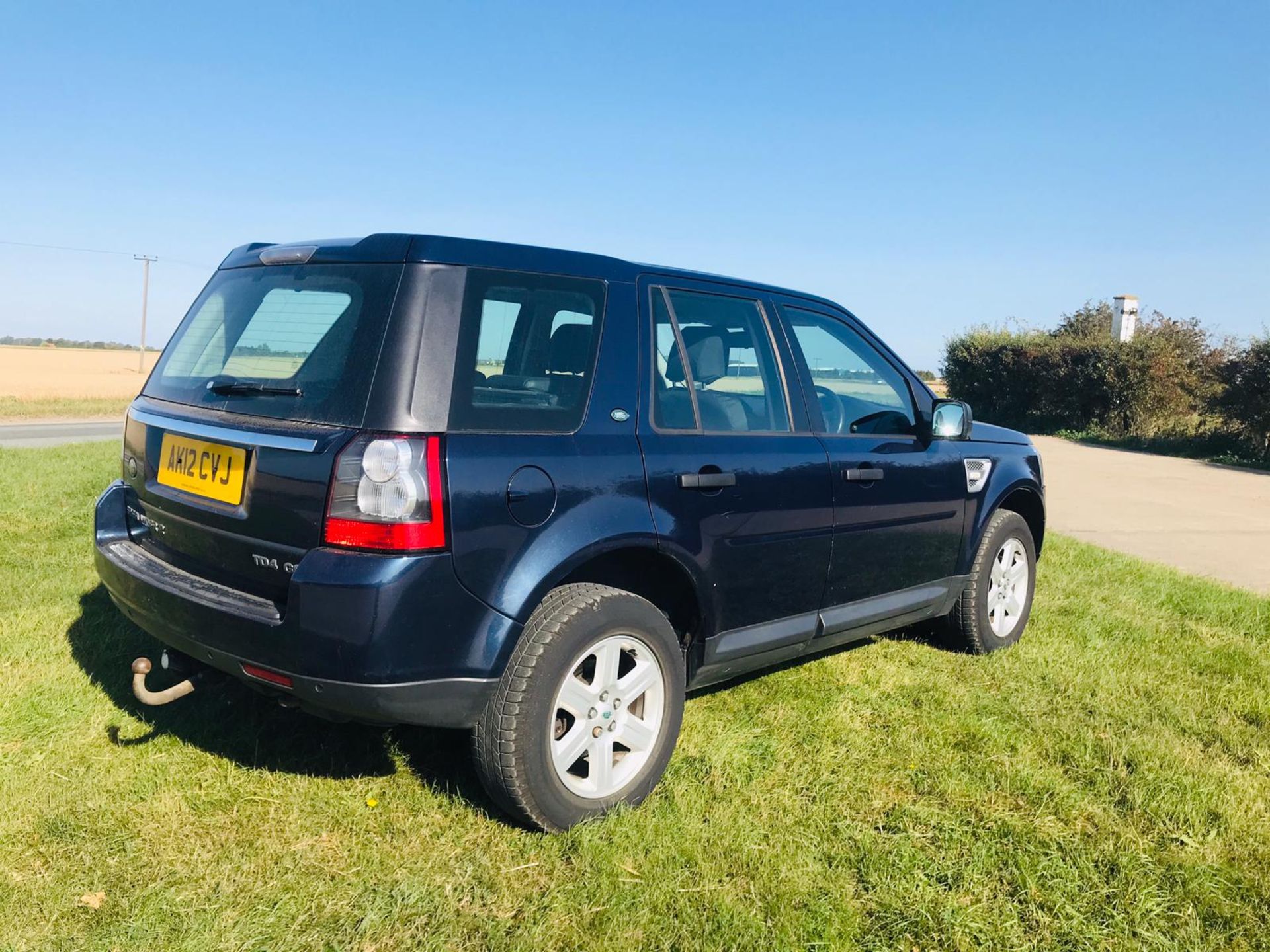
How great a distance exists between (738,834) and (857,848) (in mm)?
369

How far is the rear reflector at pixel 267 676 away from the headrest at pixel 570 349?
1232 mm

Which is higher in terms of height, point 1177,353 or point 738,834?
point 1177,353

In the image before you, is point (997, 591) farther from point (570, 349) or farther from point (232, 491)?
point (232, 491)

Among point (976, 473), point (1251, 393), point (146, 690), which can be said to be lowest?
point (146, 690)

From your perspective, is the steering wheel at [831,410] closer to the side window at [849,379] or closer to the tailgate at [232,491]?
the side window at [849,379]

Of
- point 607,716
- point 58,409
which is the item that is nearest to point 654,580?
point 607,716

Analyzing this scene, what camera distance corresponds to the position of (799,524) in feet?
12.2

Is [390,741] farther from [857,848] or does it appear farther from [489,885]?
[857,848]

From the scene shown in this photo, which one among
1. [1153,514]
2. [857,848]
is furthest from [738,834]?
[1153,514]

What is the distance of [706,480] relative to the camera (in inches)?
132

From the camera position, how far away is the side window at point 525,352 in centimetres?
284

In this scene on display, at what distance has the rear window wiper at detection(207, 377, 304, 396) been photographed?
2895mm

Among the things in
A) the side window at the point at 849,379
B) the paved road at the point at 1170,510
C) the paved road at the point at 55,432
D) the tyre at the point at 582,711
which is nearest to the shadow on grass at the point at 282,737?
the tyre at the point at 582,711

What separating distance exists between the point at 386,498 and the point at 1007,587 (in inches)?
147
